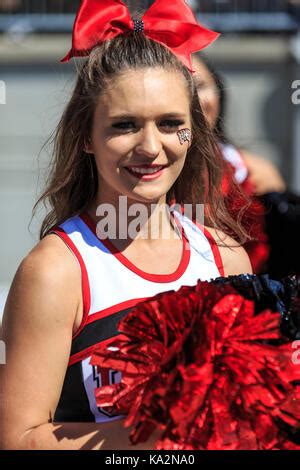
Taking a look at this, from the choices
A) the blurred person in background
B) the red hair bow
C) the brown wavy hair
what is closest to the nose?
the brown wavy hair

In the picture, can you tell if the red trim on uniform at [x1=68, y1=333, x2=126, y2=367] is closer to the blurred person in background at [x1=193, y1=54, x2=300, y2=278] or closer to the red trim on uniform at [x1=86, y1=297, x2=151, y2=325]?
the red trim on uniform at [x1=86, y1=297, x2=151, y2=325]

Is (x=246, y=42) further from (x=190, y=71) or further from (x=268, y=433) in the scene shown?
(x=268, y=433)

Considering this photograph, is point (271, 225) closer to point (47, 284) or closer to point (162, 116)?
point (162, 116)

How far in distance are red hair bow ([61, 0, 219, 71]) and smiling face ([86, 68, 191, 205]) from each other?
0.11 m

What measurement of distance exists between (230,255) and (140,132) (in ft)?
1.49

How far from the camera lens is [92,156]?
2037 mm

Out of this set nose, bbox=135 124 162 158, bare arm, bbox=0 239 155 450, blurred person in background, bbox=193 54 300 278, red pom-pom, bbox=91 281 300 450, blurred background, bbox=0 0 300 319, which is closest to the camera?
red pom-pom, bbox=91 281 300 450

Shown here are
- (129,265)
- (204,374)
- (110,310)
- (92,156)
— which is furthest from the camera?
(92,156)

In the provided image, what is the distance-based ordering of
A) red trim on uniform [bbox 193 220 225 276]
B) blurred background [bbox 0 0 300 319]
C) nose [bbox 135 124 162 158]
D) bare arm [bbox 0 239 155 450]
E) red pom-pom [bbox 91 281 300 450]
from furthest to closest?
blurred background [bbox 0 0 300 319]
red trim on uniform [bbox 193 220 225 276]
nose [bbox 135 124 162 158]
bare arm [bbox 0 239 155 450]
red pom-pom [bbox 91 281 300 450]

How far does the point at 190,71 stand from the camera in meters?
2.00

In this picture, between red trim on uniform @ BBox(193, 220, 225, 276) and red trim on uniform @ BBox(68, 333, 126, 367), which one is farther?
red trim on uniform @ BBox(193, 220, 225, 276)

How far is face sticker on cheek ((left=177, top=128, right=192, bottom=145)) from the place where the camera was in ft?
6.17

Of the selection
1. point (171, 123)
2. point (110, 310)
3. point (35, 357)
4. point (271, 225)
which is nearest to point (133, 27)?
point (171, 123)
